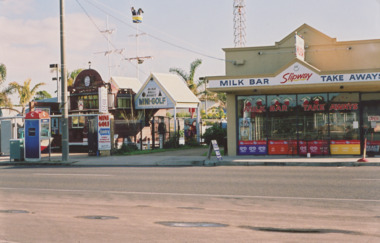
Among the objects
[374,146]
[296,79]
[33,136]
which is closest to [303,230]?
[296,79]

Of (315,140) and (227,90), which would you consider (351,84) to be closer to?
(315,140)

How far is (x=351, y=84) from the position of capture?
20.8 m

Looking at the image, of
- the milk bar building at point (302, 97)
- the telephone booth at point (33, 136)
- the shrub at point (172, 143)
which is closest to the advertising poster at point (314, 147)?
the milk bar building at point (302, 97)

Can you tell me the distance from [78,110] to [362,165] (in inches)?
790

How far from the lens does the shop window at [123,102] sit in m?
33.3

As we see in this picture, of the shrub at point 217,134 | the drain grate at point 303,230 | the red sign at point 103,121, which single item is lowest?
the drain grate at point 303,230

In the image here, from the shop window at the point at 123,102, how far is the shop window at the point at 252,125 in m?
12.0

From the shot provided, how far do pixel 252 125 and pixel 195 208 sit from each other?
46.1 ft

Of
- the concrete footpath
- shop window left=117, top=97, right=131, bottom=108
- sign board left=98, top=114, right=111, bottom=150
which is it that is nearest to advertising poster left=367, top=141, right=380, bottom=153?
the concrete footpath

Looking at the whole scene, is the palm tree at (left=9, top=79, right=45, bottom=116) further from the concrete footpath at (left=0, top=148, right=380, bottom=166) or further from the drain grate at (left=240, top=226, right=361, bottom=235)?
the drain grate at (left=240, top=226, right=361, bottom=235)

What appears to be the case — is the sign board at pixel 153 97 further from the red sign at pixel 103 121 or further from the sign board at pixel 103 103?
the red sign at pixel 103 121

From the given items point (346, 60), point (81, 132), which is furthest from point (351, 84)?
point (81, 132)

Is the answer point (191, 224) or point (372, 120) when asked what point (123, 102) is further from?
point (191, 224)

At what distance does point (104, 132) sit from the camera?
84.5 feet
